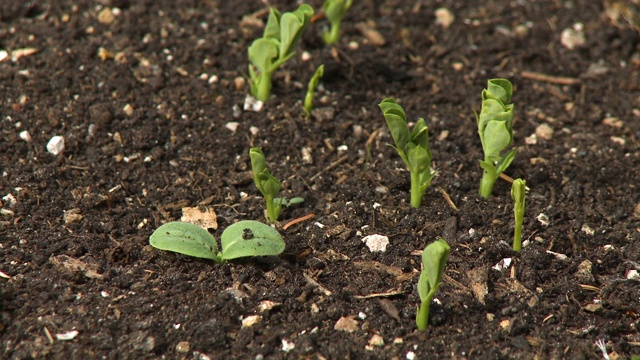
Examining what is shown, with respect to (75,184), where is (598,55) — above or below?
below

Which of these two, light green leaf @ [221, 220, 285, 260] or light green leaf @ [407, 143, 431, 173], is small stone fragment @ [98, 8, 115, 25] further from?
light green leaf @ [407, 143, 431, 173]

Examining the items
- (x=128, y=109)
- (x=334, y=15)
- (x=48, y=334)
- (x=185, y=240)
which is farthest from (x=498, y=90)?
(x=48, y=334)

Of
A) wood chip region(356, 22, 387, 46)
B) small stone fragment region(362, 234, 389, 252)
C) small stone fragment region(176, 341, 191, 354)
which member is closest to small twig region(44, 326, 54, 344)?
small stone fragment region(176, 341, 191, 354)

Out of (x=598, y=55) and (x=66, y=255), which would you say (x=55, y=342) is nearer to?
(x=66, y=255)

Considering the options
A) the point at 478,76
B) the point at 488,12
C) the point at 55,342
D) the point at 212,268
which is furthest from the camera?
the point at 488,12

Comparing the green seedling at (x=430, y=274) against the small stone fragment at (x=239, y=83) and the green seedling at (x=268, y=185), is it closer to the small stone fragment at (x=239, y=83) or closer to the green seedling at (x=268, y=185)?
the green seedling at (x=268, y=185)

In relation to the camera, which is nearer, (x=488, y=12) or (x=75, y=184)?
(x=75, y=184)

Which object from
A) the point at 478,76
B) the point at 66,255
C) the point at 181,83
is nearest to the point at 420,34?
the point at 478,76
